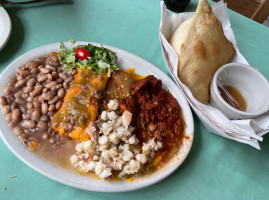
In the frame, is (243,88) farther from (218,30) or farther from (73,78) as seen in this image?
(73,78)

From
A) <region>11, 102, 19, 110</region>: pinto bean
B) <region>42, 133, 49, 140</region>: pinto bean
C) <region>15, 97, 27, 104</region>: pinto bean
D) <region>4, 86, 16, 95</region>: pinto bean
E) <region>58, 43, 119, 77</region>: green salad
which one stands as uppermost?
<region>58, 43, 119, 77</region>: green salad

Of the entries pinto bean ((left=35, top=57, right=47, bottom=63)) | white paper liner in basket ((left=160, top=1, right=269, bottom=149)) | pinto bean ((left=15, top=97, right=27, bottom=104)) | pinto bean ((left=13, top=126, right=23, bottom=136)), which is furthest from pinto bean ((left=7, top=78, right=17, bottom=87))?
white paper liner in basket ((left=160, top=1, right=269, bottom=149))

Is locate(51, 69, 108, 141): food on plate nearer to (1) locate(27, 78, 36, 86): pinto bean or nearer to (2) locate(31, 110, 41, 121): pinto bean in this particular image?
(2) locate(31, 110, 41, 121): pinto bean

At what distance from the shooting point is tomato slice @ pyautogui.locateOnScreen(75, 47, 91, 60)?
5.92ft

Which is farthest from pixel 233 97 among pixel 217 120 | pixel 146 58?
pixel 146 58

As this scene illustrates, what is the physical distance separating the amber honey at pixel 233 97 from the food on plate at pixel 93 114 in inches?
14.1

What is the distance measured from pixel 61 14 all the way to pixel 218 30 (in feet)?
4.49

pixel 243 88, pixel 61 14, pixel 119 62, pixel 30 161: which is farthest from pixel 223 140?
pixel 61 14

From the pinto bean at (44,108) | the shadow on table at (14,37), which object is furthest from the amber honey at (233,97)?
the shadow on table at (14,37)

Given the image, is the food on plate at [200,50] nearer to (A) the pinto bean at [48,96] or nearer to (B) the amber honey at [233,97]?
(B) the amber honey at [233,97]

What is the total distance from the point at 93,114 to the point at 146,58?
2.49 ft

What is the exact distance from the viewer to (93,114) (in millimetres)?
1648

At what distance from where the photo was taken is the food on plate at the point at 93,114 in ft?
4.95

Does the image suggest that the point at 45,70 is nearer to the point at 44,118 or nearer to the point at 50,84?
the point at 50,84
